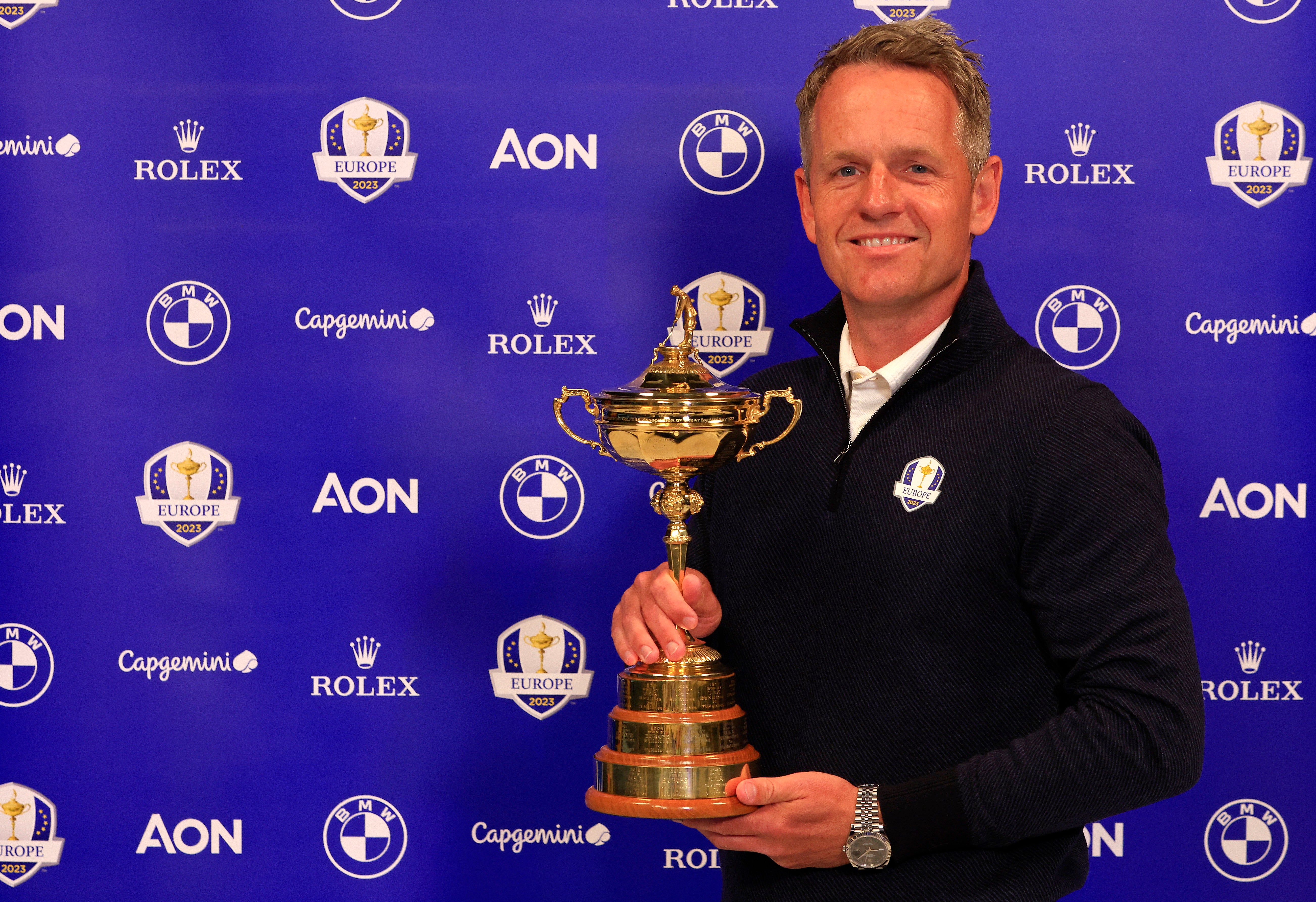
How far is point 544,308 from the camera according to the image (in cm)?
219

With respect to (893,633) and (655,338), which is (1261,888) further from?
(655,338)

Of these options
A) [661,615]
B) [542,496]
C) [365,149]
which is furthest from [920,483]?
[365,149]

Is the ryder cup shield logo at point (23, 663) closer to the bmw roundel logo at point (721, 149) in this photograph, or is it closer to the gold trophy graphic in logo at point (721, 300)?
the gold trophy graphic in logo at point (721, 300)

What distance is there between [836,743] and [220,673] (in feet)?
4.28

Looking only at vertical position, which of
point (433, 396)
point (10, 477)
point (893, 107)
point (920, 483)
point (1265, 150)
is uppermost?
point (1265, 150)

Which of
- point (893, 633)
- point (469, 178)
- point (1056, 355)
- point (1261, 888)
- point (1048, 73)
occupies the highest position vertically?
point (1048, 73)

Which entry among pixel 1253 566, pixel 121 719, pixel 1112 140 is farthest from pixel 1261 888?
pixel 121 719

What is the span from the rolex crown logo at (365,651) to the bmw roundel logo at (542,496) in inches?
14.1

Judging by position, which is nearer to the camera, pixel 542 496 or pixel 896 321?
pixel 896 321

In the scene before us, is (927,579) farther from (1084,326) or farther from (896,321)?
(1084,326)

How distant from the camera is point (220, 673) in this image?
221 cm

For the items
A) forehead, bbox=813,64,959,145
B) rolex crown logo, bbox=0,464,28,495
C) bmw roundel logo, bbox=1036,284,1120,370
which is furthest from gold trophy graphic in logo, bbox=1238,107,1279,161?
rolex crown logo, bbox=0,464,28,495

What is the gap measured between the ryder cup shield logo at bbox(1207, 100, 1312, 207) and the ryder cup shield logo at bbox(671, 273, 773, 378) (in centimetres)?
93

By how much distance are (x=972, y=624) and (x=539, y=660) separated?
1012 millimetres
